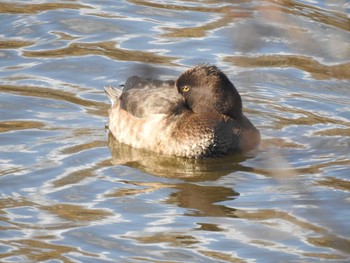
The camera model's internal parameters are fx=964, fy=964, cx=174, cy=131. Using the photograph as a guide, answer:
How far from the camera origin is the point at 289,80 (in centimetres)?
1247

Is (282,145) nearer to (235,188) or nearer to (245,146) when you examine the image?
(245,146)

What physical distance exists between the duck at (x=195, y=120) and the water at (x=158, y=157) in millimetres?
159

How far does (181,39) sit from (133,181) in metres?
5.06

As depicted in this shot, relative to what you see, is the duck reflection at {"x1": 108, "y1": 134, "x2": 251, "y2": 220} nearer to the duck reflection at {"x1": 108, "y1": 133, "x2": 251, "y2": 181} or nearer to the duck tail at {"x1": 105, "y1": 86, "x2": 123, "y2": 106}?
the duck reflection at {"x1": 108, "y1": 133, "x2": 251, "y2": 181}

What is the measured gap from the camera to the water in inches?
291

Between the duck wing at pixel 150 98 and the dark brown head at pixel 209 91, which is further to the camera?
the duck wing at pixel 150 98

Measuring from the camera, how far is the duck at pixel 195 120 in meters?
10.2

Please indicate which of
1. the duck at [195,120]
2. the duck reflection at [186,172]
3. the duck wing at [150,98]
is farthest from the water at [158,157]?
the duck wing at [150,98]

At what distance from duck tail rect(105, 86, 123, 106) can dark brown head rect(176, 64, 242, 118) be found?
4.33ft

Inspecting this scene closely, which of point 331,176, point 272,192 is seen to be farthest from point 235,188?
point 331,176

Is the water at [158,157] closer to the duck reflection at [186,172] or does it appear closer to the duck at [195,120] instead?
the duck reflection at [186,172]

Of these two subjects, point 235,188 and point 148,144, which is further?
point 148,144

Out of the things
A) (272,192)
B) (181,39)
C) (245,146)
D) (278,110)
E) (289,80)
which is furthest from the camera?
(181,39)

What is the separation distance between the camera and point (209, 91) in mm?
10320
